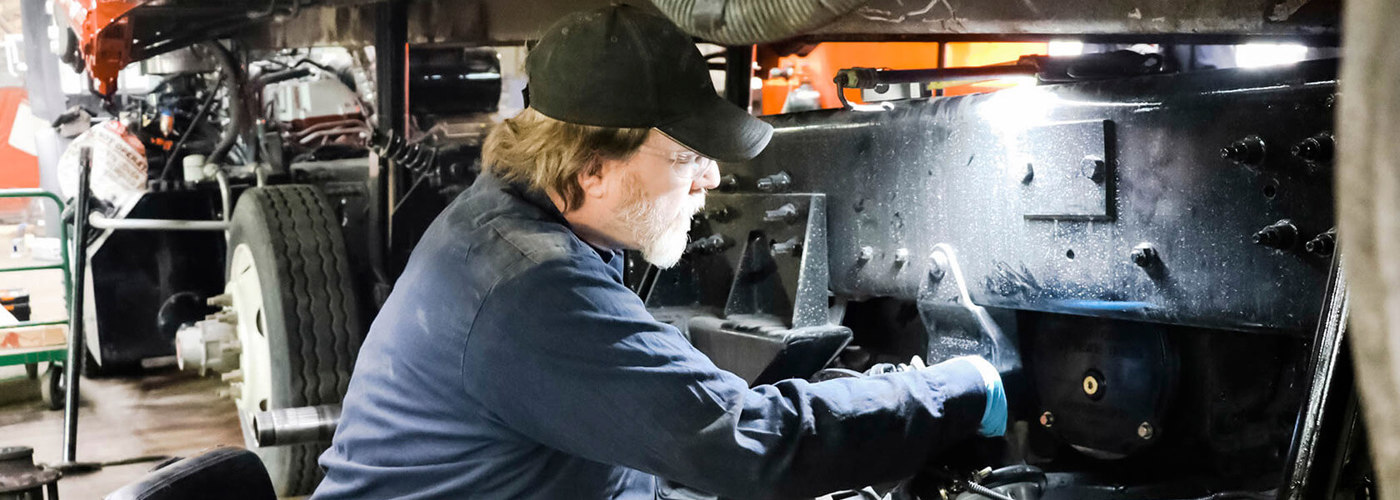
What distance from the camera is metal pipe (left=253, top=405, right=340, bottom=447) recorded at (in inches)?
119

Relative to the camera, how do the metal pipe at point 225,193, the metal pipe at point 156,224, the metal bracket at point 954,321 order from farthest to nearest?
the metal pipe at point 156,224 < the metal pipe at point 225,193 < the metal bracket at point 954,321

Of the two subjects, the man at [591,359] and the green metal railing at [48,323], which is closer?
the man at [591,359]

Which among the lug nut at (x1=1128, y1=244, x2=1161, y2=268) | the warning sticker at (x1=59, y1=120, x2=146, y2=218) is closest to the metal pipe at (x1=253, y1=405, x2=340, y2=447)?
the lug nut at (x1=1128, y1=244, x2=1161, y2=268)

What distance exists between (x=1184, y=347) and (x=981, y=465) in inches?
22.5

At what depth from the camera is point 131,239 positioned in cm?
562

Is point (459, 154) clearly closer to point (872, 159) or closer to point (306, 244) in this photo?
point (306, 244)

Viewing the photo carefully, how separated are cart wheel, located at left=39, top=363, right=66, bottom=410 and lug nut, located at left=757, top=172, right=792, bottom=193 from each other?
4.36 meters

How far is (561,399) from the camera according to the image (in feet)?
4.77

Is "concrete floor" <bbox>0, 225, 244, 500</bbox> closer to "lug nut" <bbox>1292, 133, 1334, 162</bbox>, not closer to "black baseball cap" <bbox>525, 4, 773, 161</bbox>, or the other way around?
"black baseball cap" <bbox>525, 4, 773, 161</bbox>

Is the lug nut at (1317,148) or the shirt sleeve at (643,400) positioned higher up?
the lug nut at (1317,148)

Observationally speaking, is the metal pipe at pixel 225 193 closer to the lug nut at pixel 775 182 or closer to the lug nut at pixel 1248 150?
the lug nut at pixel 775 182

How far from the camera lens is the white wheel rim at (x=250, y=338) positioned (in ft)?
13.2

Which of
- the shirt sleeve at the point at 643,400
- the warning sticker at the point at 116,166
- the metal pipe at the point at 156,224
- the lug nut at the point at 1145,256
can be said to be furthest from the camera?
the warning sticker at the point at 116,166

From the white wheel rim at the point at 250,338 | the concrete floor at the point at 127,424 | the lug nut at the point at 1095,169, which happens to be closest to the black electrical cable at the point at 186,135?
the concrete floor at the point at 127,424
